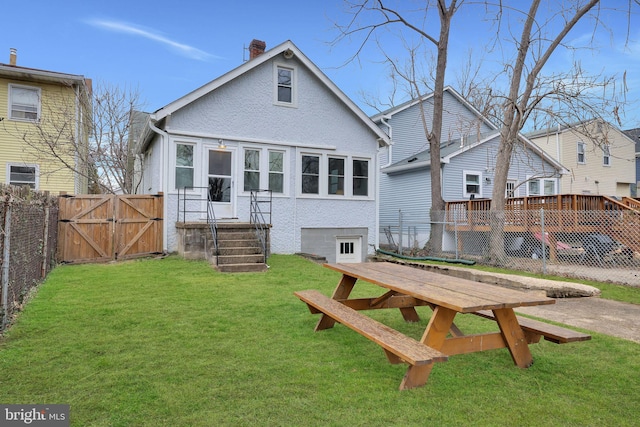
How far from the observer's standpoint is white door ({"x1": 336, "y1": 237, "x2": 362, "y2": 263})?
13.4 meters

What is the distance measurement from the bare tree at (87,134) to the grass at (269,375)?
37.9ft

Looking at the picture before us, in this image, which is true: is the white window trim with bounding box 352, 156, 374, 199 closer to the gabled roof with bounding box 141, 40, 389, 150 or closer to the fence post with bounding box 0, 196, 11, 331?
the gabled roof with bounding box 141, 40, 389, 150

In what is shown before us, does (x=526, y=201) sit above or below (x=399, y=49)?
below

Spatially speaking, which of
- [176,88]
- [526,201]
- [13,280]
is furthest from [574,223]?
[176,88]

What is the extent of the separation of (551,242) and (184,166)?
36.3ft

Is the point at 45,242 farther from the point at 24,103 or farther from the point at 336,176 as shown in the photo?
the point at 24,103

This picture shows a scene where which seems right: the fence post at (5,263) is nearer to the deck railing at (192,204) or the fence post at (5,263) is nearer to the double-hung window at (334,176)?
the deck railing at (192,204)

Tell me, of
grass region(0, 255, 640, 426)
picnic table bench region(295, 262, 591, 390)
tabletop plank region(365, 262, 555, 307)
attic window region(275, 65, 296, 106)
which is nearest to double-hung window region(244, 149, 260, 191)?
attic window region(275, 65, 296, 106)

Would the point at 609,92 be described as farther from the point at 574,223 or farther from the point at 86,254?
the point at 86,254

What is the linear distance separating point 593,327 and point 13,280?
24.1ft

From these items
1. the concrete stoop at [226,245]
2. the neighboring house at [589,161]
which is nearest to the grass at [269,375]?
the concrete stoop at [226,245]

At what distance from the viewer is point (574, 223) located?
1147cm

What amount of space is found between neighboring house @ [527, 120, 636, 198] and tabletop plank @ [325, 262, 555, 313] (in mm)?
20087

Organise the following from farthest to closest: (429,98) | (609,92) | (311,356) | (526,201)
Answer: (429,98) → (526,201) → (609,92) → (311,356)
